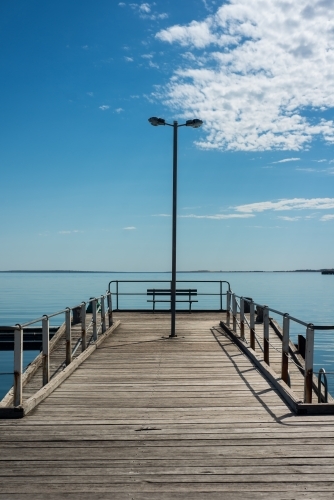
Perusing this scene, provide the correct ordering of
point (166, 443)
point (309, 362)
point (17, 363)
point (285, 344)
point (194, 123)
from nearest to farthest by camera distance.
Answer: point (166, 443), point (17, 363), point (309, 362), point (285, 344), point (194, 123)

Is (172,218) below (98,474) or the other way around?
the other way around

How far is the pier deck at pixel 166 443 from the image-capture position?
12.3 feet

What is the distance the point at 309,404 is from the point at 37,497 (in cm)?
336

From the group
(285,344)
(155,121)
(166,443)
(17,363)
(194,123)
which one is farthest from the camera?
(194,123)

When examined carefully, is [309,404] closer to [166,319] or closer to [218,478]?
[218,478]

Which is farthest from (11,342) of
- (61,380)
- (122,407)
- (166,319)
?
(122,407)

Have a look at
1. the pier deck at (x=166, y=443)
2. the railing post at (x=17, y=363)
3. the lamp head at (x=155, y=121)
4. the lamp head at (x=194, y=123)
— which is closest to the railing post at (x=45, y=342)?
the pier deck at (x=166, y=443)

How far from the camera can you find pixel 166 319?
55.5 feet

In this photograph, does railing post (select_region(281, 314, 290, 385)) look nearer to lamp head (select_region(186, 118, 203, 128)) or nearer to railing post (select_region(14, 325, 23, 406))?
railing post (select_region(14, 325, 23, 406))

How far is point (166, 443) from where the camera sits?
4.66 metres

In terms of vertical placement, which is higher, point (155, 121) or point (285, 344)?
point (155, 121)

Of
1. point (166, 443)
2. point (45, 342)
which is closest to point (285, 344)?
point (166, 443)

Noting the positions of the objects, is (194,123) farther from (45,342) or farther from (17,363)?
(17,363)

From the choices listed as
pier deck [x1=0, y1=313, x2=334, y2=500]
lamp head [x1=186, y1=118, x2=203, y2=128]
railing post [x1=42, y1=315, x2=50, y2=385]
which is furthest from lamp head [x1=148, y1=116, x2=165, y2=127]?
railing post [x1=42, y1=315, x2=50, y2=385]
